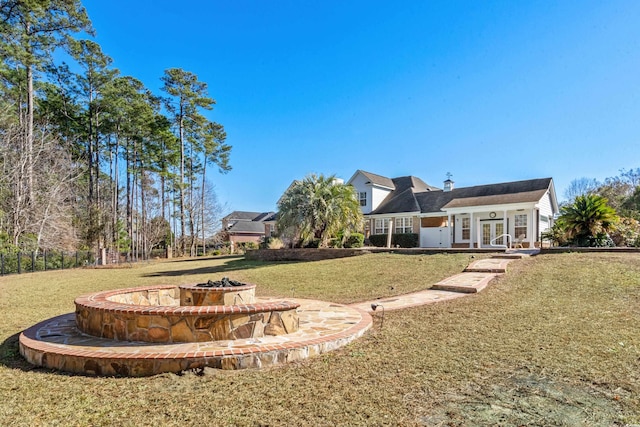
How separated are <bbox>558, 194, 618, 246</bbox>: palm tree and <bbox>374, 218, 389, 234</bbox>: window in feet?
42.7

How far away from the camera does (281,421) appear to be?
2.93 meters

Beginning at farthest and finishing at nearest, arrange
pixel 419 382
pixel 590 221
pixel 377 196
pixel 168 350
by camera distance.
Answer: pixel 377 196
pixel 590 221
pixel 168 350
pixel 419 382

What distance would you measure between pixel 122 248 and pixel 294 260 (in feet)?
64.8

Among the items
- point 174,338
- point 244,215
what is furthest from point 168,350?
point 244,215

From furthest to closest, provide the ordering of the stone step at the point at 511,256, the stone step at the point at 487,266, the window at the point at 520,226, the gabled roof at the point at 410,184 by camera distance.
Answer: the gabled roof at the point at 410,184 → the window at the point at 520,226 → the stone step at the point at 511,256 → the stone step at the point at 487,266

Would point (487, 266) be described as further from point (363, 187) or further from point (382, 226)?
point (363, 187)

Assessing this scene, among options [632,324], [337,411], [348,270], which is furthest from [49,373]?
[348,270]

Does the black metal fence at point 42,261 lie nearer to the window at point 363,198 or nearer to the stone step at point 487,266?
the window at point 363,198

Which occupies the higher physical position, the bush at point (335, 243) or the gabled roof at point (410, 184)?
the gabled roof at point (410, 184)

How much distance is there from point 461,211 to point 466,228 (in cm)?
176

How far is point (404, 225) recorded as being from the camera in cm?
2570

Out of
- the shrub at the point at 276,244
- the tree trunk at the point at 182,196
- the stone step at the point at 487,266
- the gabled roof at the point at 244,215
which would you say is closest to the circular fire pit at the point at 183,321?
the stone step at the point at 487,266

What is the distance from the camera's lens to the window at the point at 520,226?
2034 cm

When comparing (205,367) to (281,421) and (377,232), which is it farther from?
(377,232)
